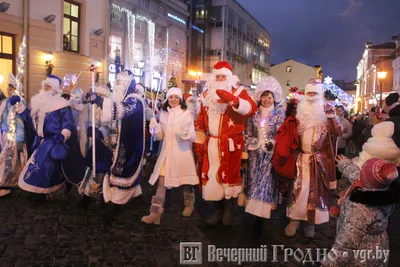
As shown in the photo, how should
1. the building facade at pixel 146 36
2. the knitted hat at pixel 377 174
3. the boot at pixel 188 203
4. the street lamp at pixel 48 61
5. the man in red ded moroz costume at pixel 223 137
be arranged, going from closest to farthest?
the knitted hat at pixel 377 174, the man in red ded moroz costume at pixel 223 137, the boot at pixel 188 203, the street lamp at pixel 48 61, the building facade at pixel 146 36

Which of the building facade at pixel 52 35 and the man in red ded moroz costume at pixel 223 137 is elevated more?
the building facade at pixel 52 35

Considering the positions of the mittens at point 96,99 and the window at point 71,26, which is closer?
the mittens at point 96,99

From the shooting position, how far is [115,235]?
4770mm

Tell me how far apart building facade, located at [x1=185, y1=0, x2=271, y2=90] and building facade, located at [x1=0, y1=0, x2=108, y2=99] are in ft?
44.2

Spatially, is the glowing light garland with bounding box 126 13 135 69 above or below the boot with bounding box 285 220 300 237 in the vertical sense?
above

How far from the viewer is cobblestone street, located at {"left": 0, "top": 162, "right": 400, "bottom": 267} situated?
4082 mm

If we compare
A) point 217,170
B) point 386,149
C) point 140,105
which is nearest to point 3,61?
point 140,105

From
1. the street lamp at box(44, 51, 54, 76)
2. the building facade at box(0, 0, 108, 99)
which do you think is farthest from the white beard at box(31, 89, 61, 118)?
the street lamp at box(44, 51, 54, 76)

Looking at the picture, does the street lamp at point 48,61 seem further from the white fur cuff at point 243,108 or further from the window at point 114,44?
the white fur cuff at point 243,108

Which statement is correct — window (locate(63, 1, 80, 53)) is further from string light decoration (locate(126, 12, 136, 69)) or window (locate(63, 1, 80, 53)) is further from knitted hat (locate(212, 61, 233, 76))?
knitted hat (locate(212, 61, 233, 76))

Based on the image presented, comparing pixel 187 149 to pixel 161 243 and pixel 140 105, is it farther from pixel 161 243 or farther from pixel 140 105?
pixel 161 243

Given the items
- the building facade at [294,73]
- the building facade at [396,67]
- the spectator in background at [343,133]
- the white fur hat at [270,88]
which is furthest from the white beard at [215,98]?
the building facade at [294,73]

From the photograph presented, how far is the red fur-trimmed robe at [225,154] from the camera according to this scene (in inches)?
195

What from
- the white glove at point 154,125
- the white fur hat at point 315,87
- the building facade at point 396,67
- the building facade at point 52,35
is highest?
the building facade at point 396,67
